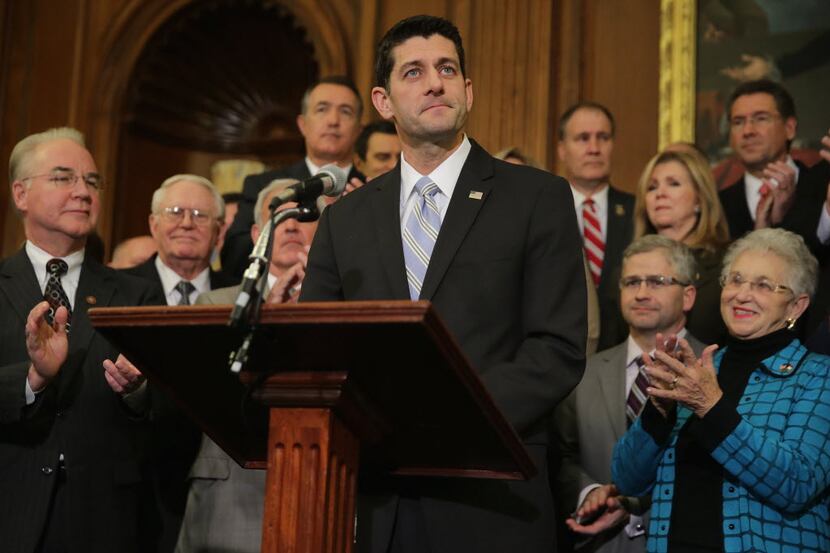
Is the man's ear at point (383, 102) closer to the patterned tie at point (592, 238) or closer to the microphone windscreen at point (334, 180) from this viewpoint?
the microphone windscreen at point (334, 180)

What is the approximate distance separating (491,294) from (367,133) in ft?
10.1

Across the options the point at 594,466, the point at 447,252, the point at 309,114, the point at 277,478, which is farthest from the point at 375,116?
the point at 277,478

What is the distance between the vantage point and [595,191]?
5340 millimetres

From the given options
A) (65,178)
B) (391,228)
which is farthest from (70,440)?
(391,228)

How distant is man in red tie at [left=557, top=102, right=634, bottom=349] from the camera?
5129 millimetres

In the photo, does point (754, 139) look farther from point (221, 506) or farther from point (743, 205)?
point (221, 506)

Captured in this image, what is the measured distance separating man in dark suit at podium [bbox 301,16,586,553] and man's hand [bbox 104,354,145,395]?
869 millimetres

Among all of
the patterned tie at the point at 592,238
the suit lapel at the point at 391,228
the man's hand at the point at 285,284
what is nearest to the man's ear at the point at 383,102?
the suit lapel at the point at 391,228

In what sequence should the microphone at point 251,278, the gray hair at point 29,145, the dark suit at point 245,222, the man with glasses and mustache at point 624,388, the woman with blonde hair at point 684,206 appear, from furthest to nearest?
the dark suit at point 245,222, the woman with blonde hair at point 684,206, the gray hair at point 29,145, the man with glasses and mustache at point 624,388, the microphone at point 251,278

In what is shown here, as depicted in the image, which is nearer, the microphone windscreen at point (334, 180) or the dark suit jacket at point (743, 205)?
the microphone windscreen at point (334, 180)

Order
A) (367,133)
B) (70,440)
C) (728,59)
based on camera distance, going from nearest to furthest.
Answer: (70,440) → (367,133) → (728,59)

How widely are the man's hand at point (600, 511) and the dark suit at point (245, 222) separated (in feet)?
6.07

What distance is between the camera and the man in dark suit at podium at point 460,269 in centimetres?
244

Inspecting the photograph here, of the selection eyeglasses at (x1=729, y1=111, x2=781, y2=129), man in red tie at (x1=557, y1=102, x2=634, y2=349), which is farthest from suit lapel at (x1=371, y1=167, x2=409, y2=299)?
eyeglasses at (x1=729, y1=111, x2=781, y2=129)
